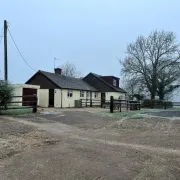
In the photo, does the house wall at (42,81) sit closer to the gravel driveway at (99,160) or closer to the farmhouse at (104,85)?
the farmhouse at (104,85)

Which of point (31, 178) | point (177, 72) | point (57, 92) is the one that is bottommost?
point (31, 178)

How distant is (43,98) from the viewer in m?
33.2

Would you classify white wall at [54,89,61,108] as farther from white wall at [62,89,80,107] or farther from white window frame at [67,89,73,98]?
white window frame at [67,89,73,98]

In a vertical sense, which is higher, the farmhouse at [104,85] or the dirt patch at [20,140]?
the farmhouse at [104,85]

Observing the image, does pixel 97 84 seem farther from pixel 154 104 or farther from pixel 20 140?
pixel 20 140

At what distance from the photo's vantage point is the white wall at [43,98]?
32.7m

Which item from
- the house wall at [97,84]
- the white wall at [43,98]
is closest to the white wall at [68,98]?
the white wall at [43,98]

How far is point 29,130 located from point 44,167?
16.2 ft

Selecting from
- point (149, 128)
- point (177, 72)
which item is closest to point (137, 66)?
point (177, 72)

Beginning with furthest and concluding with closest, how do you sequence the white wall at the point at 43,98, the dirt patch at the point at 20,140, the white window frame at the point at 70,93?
1. the white window frame at the point at 70,93
2. the white wall at the point at 43,98
3. the dirt patch at the point at 20,140

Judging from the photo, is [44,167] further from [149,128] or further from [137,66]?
[137,66]

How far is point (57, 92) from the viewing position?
3238 centimetres

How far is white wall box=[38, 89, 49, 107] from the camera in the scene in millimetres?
32656

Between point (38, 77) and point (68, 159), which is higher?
point (38, 77)
